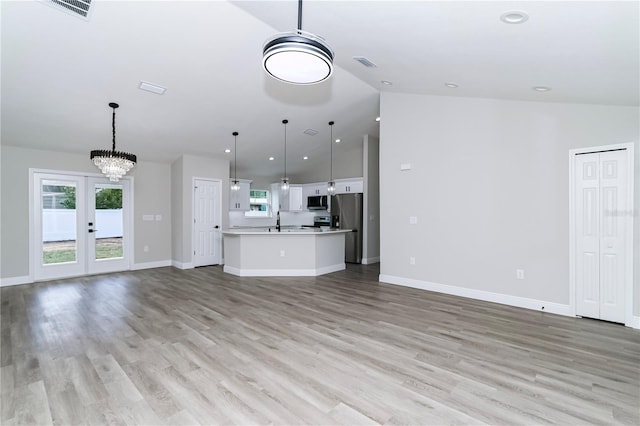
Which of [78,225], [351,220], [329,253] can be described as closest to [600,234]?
[329,253]

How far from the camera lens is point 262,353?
2.76 meters

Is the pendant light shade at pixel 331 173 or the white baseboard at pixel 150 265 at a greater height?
the pendant light shade at pixel 331 173

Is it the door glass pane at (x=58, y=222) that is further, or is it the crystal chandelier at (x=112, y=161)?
the door glass pane at (x=58, y=222)

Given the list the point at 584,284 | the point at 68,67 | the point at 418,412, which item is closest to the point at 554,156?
the point at 584,284

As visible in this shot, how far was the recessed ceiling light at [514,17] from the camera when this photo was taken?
7.18 feet

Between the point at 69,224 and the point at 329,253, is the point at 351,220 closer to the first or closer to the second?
the point at 329,253

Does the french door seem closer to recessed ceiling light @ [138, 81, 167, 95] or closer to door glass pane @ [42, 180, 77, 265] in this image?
door glass pane @ [42, 180, 77, 265]

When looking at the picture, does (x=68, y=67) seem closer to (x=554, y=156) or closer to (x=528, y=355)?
(x=528, y=355)

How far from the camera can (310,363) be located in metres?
2.58

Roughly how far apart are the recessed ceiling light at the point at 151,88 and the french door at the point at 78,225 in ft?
10.8

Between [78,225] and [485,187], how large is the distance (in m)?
7.60

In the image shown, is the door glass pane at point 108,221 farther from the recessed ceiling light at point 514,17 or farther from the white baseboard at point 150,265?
the recessed ceiling light at point 514,17

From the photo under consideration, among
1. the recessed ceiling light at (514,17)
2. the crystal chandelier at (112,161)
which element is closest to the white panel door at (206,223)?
the crystal chandelier at (112,161)

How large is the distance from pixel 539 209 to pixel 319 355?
345cm
